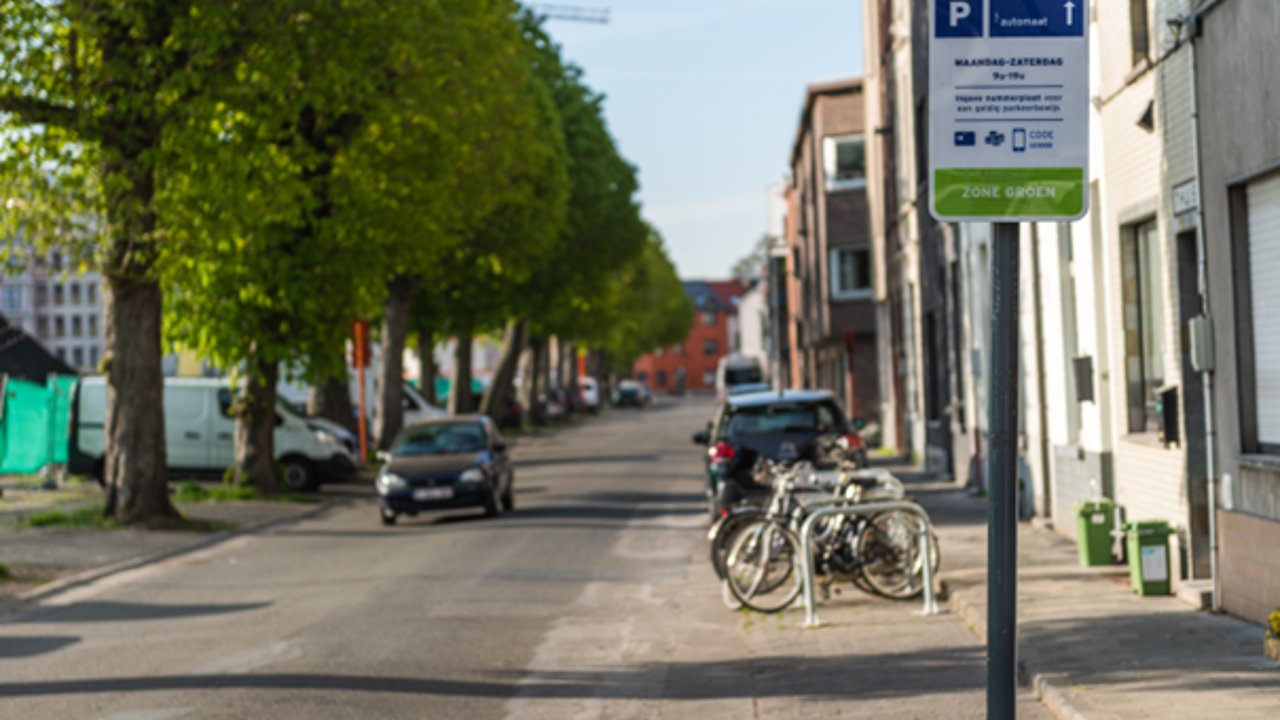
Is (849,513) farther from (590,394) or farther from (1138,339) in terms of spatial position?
(590,394)

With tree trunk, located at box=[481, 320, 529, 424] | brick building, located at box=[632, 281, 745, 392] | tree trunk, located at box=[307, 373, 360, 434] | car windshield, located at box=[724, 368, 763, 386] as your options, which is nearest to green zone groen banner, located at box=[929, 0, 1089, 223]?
tree trunk, located at box=[307, 373, 360, 434]

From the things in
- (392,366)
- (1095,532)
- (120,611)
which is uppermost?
(392,366)

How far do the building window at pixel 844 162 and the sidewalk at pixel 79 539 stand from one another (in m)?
22.8

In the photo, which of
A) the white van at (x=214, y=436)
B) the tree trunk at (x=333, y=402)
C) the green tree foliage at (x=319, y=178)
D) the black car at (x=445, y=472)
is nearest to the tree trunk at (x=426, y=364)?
the tree trunk at (x=333, y=402)

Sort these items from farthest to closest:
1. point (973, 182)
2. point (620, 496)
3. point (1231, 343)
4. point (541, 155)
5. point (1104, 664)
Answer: point (541, 155)
point (620, 496)
point (1231, 343)
point (1104, 664)
point (973, 182)

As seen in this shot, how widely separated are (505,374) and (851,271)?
1264 cm

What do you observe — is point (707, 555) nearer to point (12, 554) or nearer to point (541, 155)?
point (12, 554)

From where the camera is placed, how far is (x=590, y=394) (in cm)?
8444

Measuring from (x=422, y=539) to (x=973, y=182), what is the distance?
14142 millimetres

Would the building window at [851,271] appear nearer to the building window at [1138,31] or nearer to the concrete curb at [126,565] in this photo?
the concrete curb at [126,565]

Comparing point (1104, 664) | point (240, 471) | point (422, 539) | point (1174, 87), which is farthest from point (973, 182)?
point (240, 471)

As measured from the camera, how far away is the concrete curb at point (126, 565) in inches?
513

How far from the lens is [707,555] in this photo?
50.7 feet

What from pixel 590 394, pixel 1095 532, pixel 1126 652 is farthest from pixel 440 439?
pixel 590 394
